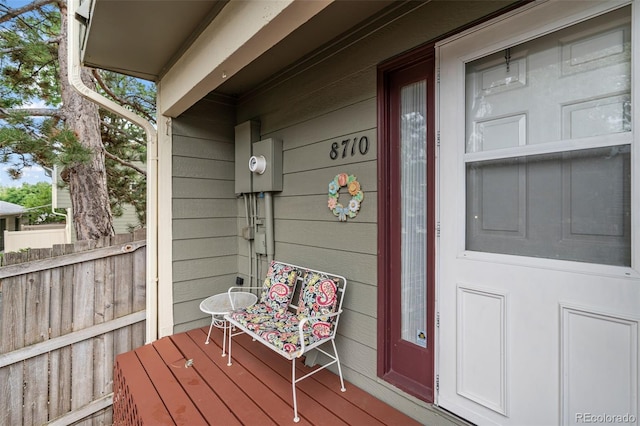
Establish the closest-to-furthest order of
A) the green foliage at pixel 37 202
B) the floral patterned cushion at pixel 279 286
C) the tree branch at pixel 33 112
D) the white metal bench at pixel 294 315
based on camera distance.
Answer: the white metal bench at pixel 294 315 < the floral patterned cushion at pixel 279 286 < the tree branch at pixel 33 112 < the green foliage at pixel 37 202

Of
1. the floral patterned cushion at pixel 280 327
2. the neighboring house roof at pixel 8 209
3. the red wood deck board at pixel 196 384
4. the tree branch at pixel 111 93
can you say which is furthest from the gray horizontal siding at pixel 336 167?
the neighboring house roof at pixel 8 209

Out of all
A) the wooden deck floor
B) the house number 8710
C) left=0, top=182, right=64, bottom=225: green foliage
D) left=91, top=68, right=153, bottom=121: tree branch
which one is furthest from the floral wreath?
left=0, top=182, right=64, bottom=225: green foliage

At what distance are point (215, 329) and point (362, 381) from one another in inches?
64.7

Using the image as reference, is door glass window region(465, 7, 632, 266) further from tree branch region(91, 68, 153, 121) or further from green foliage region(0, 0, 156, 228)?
tree branch region(91, 68, 153, 121)

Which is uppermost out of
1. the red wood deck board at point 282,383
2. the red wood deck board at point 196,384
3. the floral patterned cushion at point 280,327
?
the floral patterned cushion at point 280,327

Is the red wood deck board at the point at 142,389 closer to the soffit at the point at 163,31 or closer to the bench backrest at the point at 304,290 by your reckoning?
the bench backrest at the point at 304,290

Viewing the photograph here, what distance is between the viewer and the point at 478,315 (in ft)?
4.88

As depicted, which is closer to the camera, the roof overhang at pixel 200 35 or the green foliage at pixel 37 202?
the roof overhang at pixel 200 35

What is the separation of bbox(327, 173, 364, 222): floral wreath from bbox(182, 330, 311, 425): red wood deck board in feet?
4.05

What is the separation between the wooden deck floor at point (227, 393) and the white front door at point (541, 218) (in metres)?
0.61

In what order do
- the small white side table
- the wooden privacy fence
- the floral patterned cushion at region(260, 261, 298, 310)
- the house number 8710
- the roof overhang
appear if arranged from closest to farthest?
the roof overhang < the house number 8710 < the wooden privacy fence < the floral patterned cushion at region(260, 261, 298, 310) < the small white side table

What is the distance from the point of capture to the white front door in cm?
113

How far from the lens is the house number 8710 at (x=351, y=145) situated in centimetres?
199

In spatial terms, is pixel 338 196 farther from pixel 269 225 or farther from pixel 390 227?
pixel 269 225
